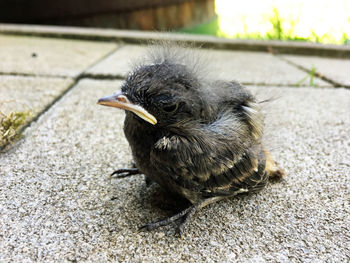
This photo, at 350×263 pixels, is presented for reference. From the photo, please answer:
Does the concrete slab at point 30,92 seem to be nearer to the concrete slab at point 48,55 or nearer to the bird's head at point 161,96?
the concrete slab at point 48,55

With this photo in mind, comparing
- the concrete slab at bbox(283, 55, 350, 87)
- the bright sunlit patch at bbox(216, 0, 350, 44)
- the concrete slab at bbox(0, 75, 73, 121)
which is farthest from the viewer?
the bright sunlit patch at bbox(216, 0, 350, 44)

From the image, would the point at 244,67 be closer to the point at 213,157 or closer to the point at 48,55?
the point at 48,55

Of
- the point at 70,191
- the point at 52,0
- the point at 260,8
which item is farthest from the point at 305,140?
the point at 260,8

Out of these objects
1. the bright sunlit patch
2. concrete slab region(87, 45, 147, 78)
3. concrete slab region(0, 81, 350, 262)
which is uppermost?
the bright sunlit patch

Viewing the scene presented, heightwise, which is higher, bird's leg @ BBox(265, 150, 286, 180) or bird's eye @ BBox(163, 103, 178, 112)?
bird's eye @ BBox(163, 103, 178, 112)

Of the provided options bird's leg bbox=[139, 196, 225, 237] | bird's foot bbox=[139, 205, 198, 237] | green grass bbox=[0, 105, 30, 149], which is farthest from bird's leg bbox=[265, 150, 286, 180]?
green grass bbox=[0, 105, 30, 149]

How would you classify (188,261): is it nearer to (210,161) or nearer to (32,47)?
(210,161)

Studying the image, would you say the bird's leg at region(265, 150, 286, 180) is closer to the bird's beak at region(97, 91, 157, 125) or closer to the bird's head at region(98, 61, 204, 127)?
the bird's head at region(98, 61, 204, 127)
